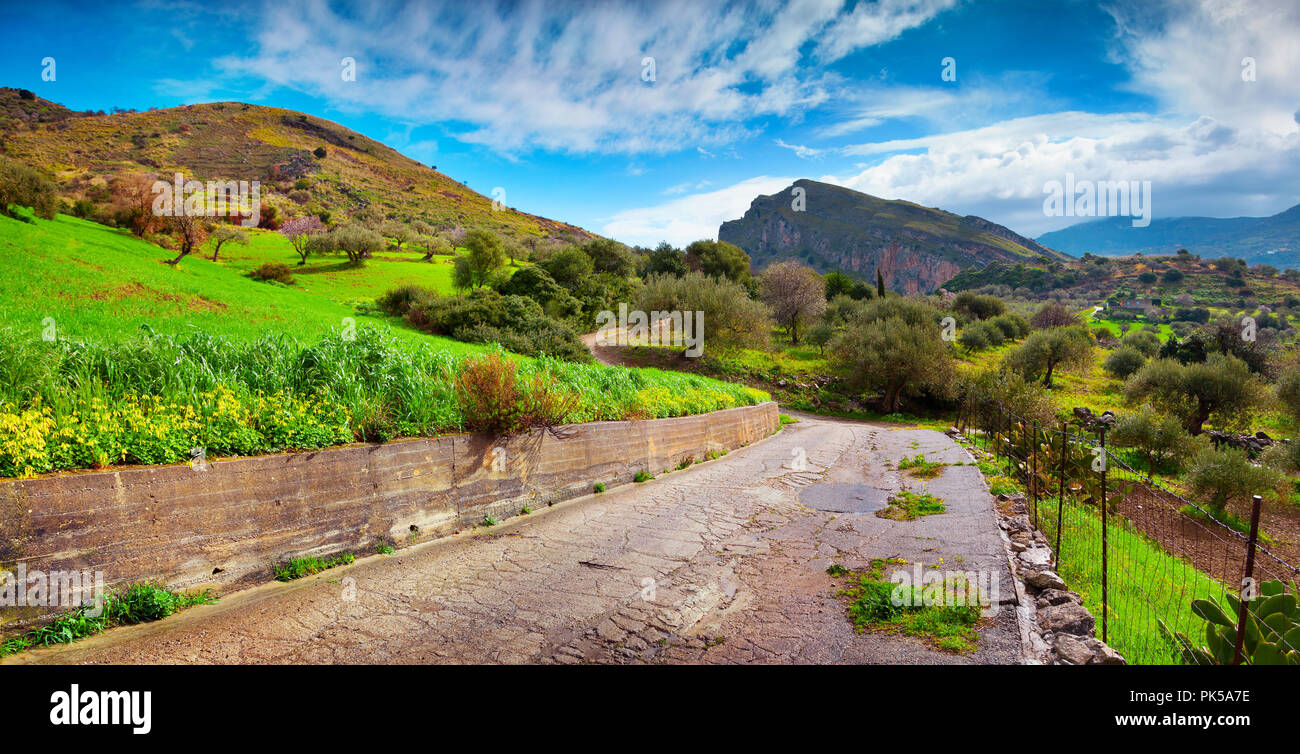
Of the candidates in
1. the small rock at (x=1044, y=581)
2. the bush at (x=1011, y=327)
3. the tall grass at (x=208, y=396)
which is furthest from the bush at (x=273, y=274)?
the bush at (x=1011, y=327)

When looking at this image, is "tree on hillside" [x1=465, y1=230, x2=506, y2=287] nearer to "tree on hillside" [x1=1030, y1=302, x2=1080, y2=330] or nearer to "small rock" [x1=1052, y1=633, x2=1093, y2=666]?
"small rock" [x1=1052, y1=633, x2=1093, y2=666]

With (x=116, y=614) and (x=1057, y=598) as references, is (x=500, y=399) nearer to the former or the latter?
(x=116, y=614)

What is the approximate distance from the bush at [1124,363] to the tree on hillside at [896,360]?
50.5ft

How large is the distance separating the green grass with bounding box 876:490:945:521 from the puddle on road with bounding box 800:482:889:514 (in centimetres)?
19

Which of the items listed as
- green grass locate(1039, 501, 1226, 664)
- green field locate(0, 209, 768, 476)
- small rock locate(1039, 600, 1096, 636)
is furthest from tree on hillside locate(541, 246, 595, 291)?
small rock locate(1039, 600, 1096, 636)

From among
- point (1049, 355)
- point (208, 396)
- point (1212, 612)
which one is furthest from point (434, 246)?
point (1212, 612)

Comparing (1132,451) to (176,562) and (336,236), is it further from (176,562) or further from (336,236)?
(336,236)

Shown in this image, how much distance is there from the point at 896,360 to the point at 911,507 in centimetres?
2830

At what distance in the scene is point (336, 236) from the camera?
41281 mm

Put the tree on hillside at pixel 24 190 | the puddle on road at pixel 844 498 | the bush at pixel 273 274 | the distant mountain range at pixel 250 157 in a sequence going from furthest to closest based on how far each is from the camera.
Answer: the distant mountain range at pixel 250 157 < the bush at pixel 273 274 < the tree on hillside at pixel 24 190 < the puddle on road at pixel 844 498

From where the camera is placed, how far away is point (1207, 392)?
27.5 m

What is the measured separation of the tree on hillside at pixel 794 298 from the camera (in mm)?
48500

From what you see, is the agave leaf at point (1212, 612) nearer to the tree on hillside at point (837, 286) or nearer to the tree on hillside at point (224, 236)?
the tree on hillside at point (224, 236)
